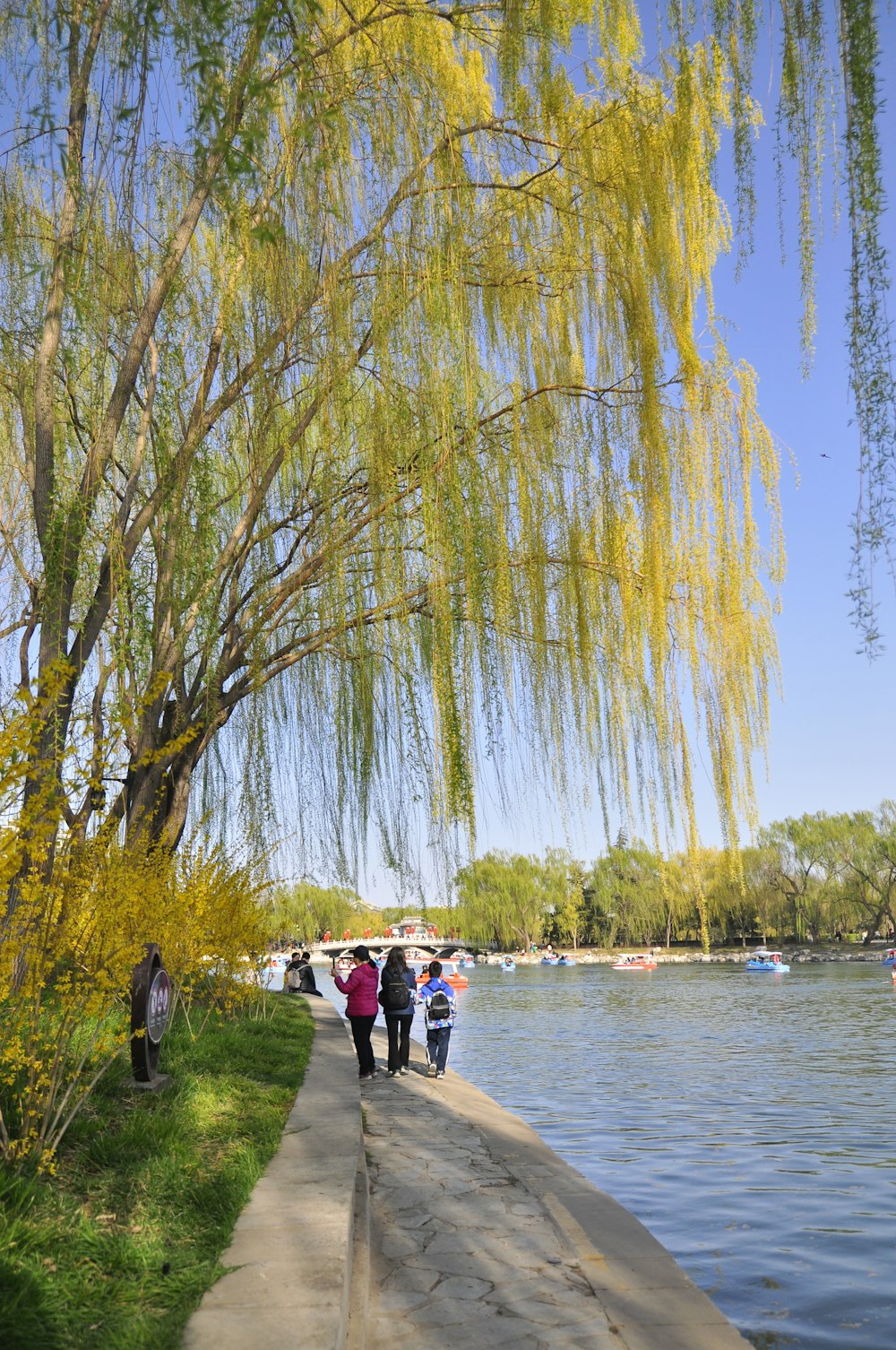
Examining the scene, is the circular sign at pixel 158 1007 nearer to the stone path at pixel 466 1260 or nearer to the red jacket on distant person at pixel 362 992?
the stone path at pixel 466 1260

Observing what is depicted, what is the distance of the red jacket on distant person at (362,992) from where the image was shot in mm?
10953

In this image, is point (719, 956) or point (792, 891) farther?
point (719, 956)

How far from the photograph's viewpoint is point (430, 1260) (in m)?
5.21

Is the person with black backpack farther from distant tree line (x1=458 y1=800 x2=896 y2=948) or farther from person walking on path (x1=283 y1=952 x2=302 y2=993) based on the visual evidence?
distant tree line (x1=458 y1=800 x2=896 y2=948)

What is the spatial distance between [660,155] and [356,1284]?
6.08 m

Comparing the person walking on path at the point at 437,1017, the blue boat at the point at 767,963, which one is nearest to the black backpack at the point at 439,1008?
the person walking on path at the point at 437,1017

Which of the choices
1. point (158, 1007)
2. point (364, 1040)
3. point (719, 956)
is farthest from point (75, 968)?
point (719, 956)

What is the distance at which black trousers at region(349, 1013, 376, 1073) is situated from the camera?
1108 centimetres

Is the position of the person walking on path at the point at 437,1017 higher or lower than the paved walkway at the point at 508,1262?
higher

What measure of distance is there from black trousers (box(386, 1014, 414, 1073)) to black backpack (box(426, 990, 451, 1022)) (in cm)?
26

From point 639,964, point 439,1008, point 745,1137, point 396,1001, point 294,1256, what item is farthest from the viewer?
point 639,964

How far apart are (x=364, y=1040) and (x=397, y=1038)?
0.61 m

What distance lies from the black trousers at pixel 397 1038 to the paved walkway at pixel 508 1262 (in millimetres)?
3132

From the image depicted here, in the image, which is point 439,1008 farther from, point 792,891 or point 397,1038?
point 792,891
